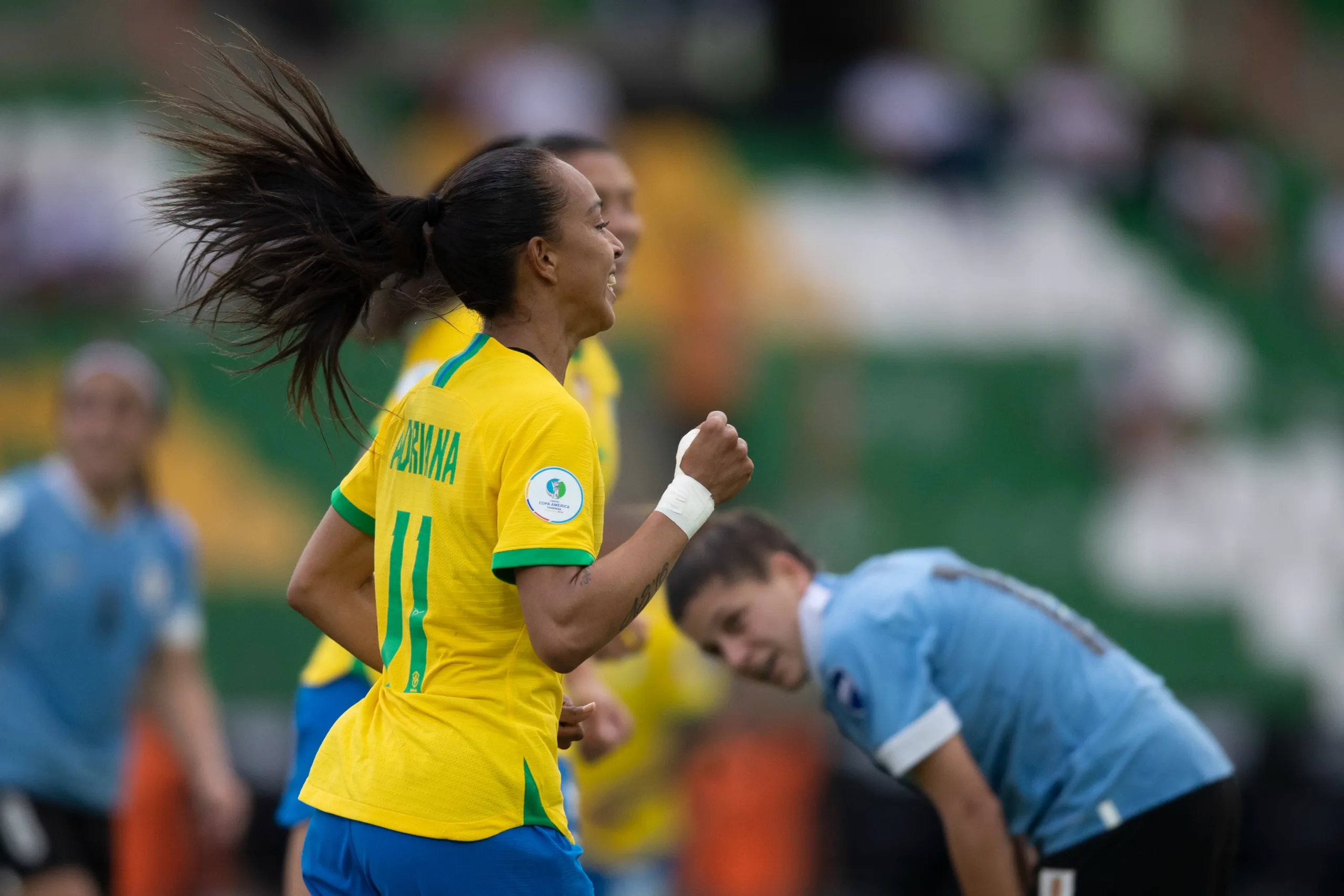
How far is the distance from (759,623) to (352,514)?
→ 1.20 meters

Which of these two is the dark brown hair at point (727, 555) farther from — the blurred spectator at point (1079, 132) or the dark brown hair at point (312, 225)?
the blurred spectator at point (1079, 132)

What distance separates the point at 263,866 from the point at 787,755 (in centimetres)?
321

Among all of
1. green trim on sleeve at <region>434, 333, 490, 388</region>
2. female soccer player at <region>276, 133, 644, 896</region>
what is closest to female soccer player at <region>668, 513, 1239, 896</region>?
female soccer player at <region>276, 133, 644, 896</region>

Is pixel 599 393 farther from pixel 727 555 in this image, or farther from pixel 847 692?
pixel 847 692

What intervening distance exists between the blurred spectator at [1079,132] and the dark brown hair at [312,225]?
35.6ft

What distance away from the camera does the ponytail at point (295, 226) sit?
10.1 ft

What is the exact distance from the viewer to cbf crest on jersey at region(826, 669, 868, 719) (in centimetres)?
379

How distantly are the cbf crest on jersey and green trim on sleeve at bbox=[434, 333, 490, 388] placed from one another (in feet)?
4.28

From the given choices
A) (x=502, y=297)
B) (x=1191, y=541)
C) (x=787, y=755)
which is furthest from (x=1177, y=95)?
(x=502, y=297)

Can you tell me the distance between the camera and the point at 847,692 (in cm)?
383

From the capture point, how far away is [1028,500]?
12.0m

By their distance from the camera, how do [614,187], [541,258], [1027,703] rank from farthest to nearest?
[614,187]
[1027,703]
[541,258]

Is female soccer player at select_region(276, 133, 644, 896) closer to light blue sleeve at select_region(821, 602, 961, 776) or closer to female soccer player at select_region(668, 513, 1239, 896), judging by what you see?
female soccer player at select_region(668, 513, 1239, 896)

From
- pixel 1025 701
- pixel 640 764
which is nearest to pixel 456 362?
pixel 1025 701
